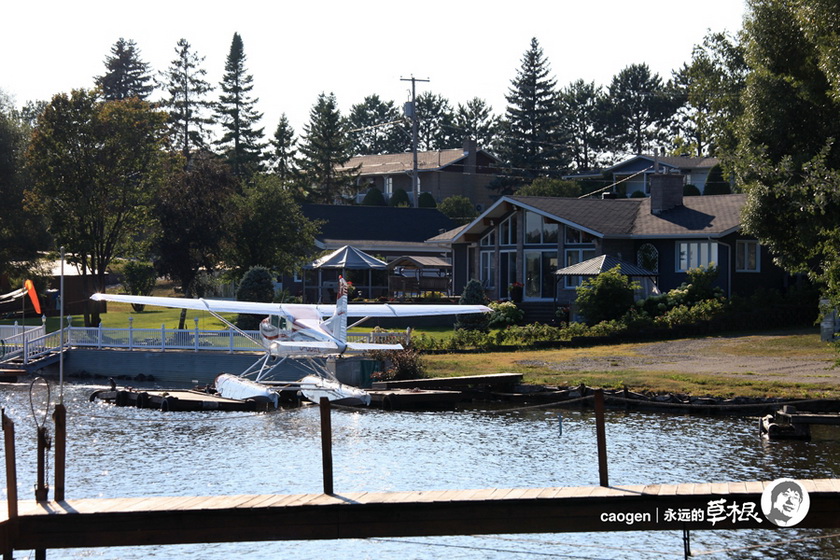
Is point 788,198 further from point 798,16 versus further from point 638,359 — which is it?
point 638,359

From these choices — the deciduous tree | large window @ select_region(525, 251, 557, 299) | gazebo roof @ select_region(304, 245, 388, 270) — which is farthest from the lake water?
gazebo roof @ select_region(304, 245, 388, 270)

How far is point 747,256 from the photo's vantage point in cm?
4219

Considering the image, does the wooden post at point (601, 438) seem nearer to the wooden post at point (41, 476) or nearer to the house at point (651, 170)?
the wooden post at point (41, 476)

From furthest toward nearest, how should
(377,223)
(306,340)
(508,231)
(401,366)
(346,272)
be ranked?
(377,223) < (346,272) < (508,231) < (401,366) < (306,340)

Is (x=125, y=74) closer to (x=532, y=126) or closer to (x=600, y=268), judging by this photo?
(x=532, y=126)

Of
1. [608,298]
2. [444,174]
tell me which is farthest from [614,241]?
[444,174]

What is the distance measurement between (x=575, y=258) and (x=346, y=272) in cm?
1658

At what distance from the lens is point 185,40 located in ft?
328

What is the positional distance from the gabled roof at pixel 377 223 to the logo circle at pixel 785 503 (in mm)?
50803

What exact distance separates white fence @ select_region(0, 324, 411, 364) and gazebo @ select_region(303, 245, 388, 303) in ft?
48.7

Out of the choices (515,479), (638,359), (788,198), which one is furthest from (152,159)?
(515,479)

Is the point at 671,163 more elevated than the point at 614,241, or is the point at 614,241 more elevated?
the point at 671,163

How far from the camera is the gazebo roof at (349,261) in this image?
52.5 meters

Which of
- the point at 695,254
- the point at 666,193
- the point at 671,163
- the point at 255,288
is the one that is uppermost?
the point at 671,163
